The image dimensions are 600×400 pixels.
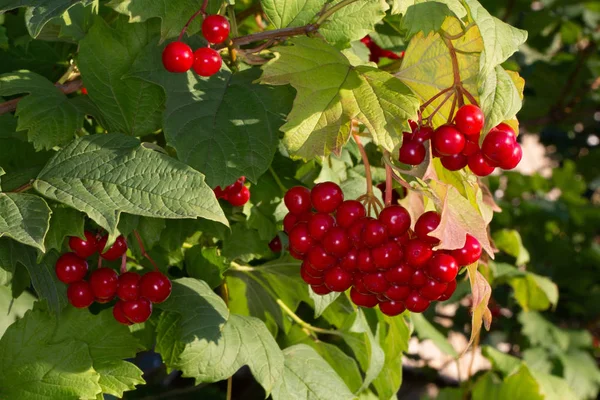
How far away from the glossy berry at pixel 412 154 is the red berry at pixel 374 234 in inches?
3.4

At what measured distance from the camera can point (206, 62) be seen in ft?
3.15

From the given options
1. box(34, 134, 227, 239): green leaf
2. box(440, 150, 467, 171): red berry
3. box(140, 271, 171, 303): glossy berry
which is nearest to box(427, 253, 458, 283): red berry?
box(440, 150, 467, 171): red berry

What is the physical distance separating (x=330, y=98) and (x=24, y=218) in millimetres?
390

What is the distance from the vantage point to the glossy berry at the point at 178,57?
94 centimetres

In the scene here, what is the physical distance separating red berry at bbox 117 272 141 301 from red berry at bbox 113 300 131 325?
0.07ft

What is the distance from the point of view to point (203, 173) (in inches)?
36.0

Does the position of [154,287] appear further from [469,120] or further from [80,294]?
[469,120]

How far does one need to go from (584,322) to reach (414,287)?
188 cm

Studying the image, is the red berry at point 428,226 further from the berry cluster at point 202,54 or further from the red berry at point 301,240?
the berry cluster at point 202,54

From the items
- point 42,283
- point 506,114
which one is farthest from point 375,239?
point 42,283

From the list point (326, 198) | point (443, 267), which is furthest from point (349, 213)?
point (443, 267)

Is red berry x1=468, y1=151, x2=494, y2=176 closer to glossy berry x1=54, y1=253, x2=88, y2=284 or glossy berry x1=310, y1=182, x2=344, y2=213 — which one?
glossy berry x1=310, y1=182, x2=344, y2=213

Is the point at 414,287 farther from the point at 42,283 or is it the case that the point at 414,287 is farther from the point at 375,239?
the point at 42,283

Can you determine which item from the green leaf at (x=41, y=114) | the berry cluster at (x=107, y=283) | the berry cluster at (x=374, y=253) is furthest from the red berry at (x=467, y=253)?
the green leaf at (x=41, y=114)
